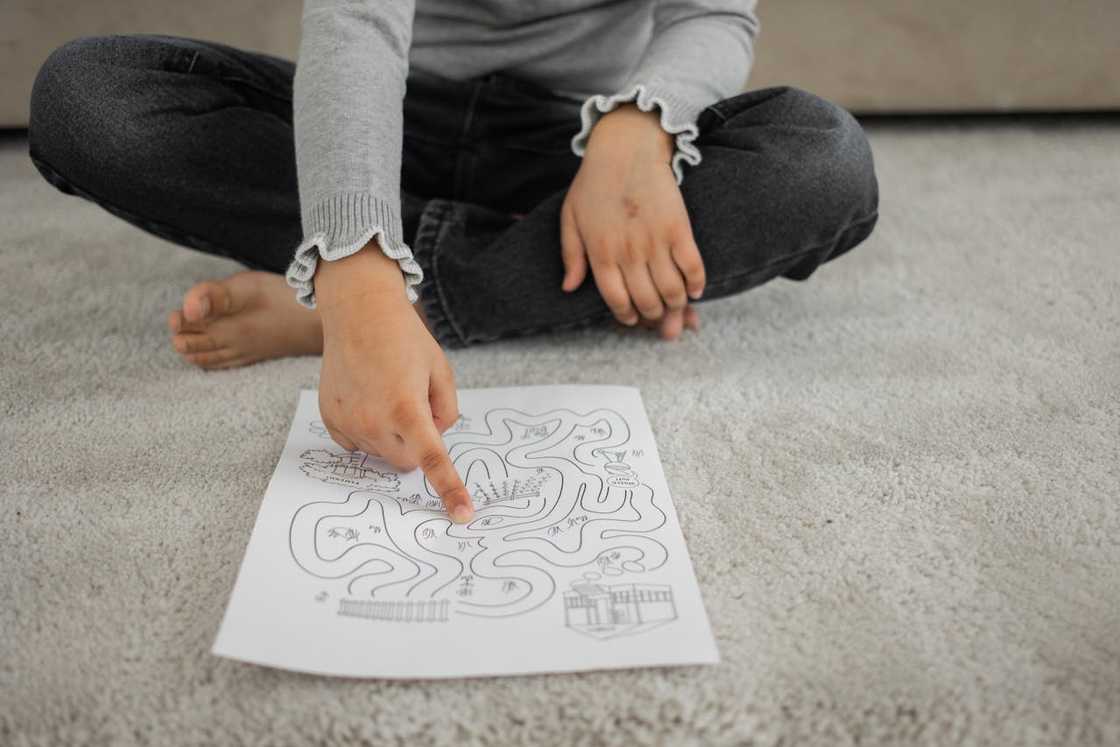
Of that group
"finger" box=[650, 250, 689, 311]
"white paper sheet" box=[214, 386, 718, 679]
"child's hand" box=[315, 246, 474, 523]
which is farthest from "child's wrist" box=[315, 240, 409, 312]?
"finger" box=[650, 250, 689, 311]

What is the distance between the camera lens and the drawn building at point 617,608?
454mm

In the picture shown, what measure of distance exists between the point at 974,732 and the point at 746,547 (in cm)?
15

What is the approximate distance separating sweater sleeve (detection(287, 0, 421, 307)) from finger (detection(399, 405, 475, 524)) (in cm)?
10

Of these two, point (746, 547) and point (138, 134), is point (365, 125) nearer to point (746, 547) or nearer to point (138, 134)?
point (138, 134)

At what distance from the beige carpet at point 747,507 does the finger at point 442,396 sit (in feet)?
0.43

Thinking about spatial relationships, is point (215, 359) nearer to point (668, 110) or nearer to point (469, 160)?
point (469, 160)

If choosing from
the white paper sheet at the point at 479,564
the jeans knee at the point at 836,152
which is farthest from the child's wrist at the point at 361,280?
the jeans knee at the point at 836,152

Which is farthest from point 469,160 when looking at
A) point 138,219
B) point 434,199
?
point 138,219

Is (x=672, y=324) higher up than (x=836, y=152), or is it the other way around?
(x=836, y=152)

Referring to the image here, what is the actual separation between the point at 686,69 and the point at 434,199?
242 mm

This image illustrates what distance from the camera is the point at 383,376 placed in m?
0.52

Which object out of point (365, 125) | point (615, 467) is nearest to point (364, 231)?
point (365, 125)

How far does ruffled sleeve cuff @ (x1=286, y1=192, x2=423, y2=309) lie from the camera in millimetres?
562

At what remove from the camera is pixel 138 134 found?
703 mm
